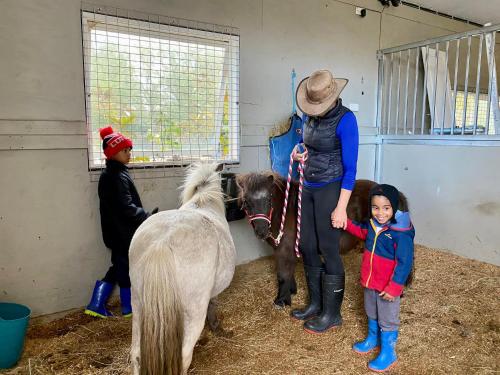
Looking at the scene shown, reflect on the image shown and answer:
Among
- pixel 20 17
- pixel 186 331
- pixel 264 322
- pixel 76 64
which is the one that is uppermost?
pixel 20 17

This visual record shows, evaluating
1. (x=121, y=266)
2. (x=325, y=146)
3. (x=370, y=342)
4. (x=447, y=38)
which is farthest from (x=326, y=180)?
(x=447, y=38)

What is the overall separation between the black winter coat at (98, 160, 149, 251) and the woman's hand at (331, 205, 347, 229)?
4.07 feet

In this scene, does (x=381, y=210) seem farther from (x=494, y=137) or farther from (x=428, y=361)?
(x=494, y=137)

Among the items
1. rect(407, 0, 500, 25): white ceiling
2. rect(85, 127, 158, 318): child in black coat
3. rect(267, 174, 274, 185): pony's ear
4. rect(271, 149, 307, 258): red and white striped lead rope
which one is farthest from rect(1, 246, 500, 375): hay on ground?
rect(407, 0, 500, 25): white ceiling

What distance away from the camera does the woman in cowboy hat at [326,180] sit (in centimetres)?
194

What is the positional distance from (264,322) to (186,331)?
94 cm

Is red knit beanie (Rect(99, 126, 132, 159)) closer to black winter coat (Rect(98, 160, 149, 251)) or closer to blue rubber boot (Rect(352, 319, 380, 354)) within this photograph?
black winter coat (Rect(98, 160, 149, 251))

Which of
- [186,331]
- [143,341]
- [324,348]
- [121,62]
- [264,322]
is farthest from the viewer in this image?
[121,62]

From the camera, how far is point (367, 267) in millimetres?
1890

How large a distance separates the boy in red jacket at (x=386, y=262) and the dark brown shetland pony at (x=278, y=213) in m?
0.62

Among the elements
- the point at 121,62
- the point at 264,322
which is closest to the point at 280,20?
the point at 121,62

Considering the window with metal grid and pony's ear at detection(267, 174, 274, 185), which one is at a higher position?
the window with metal grid

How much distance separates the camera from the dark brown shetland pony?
2271mm

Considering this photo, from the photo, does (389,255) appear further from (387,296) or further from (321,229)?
(321,229)
